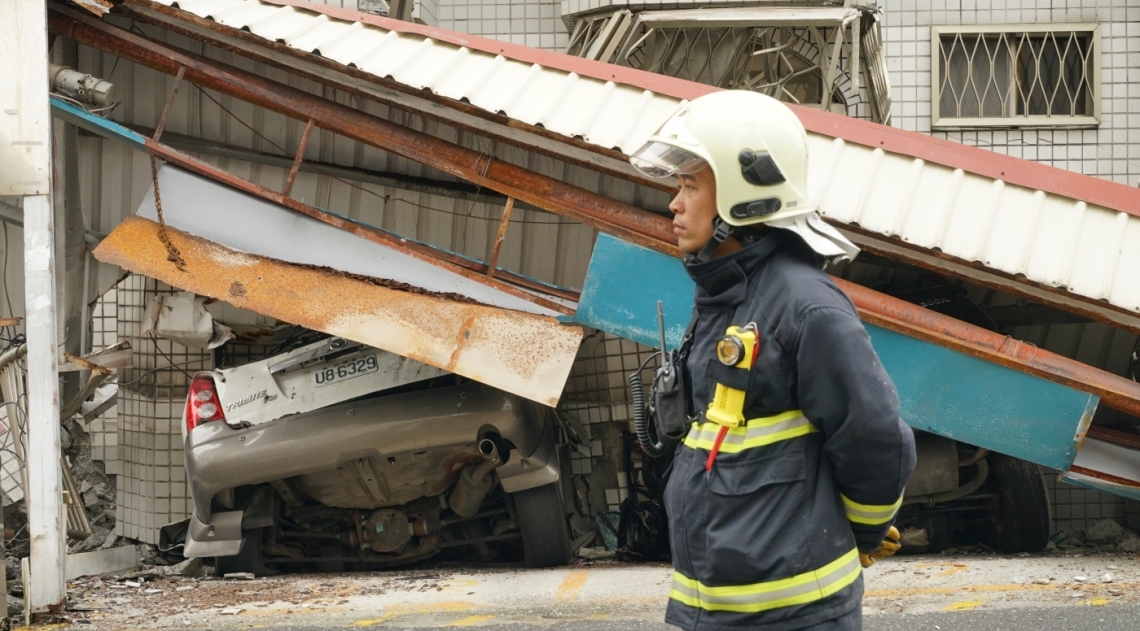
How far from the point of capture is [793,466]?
89.8 inches

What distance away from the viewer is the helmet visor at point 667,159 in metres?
2.47

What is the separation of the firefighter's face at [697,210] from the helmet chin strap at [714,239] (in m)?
0.02

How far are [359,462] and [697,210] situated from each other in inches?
149

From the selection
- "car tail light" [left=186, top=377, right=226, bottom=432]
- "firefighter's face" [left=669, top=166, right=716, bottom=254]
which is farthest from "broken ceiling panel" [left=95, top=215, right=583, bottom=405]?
"firefighter's face" [left=669, top=166, right=716, bottom=254]

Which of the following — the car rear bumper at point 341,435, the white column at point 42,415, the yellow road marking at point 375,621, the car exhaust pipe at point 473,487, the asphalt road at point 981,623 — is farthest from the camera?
the car exhaust pipe at point 473,487

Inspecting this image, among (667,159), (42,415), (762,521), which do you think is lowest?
(42,415)

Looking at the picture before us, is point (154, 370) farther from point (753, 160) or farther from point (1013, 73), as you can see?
point (1013, 73)

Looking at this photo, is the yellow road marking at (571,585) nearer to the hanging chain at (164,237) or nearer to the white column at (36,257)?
the white column at (36,257)

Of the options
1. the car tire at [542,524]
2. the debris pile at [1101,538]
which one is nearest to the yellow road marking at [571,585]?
the car tire at [542,524]

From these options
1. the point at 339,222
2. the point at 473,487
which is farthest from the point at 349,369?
the point at 473,487

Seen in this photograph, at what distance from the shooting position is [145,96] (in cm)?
628

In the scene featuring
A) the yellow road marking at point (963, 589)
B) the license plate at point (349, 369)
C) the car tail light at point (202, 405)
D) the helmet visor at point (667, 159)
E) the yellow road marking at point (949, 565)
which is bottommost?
the yellow road marking at point (949, 565)

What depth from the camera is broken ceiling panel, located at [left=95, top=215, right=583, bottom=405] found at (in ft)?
17.3

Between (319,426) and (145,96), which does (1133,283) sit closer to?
(319,426)
